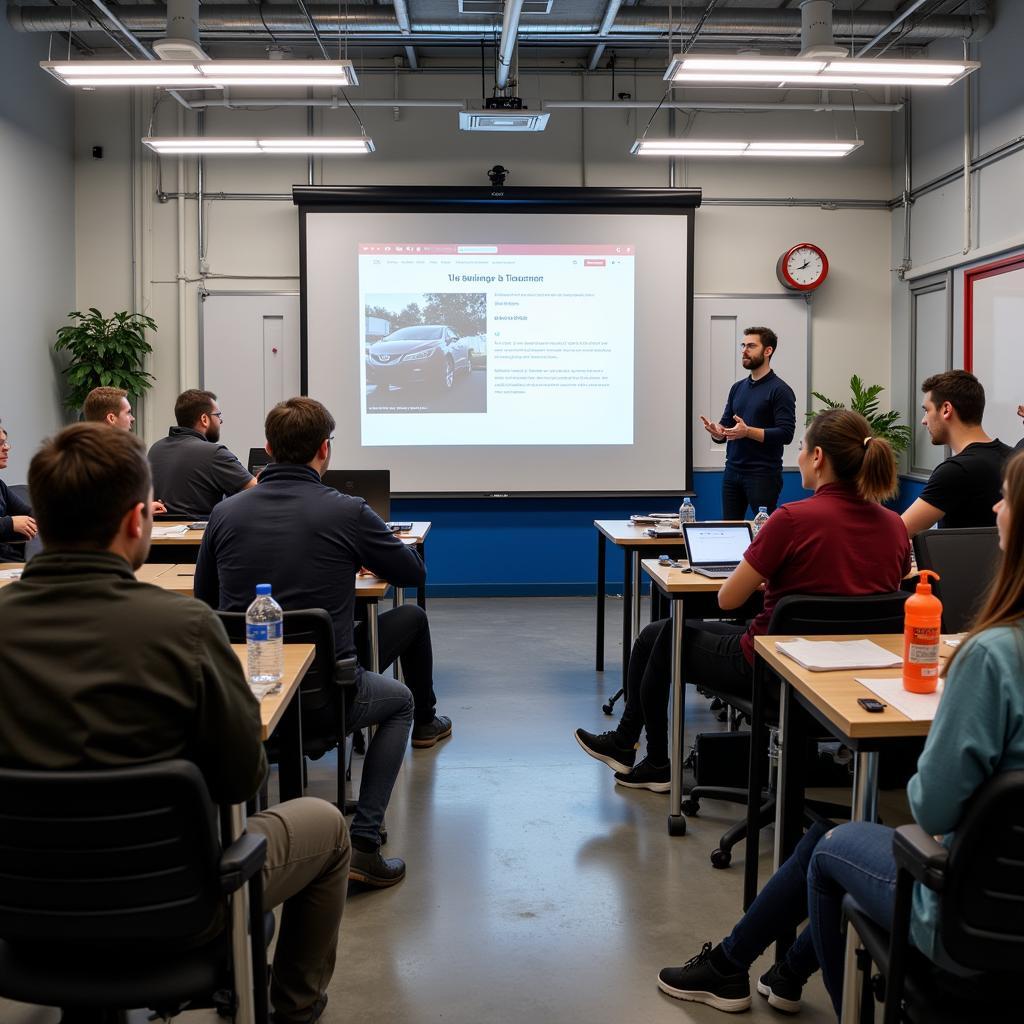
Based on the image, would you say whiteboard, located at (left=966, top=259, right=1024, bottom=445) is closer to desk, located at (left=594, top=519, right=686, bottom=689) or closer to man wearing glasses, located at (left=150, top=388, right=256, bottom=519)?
desk, located at (left=594, top=519, right=686, bottom=689)

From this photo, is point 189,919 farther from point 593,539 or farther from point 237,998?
point 593,539

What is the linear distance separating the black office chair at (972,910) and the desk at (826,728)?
26cm

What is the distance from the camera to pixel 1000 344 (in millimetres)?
5992

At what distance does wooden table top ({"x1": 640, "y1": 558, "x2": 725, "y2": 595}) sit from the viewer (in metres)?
3.20

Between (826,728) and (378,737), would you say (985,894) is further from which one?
(378,737)

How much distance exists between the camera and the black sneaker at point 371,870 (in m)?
2.79

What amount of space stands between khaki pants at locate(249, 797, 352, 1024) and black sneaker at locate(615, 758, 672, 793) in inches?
68.5

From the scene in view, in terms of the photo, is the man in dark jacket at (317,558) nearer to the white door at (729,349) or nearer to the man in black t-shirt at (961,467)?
the man in black t-shirt at (961,467)

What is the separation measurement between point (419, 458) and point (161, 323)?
2148 millimetres

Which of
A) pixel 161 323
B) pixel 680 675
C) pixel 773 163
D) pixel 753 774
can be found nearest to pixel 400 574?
pixel 680 675

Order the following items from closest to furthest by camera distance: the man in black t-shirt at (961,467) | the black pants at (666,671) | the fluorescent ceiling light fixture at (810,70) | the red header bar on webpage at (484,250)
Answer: the black pants at (666,671), the man in black t-shirt at (961,467), the fluorescent ceiling light fixture at (810,70), the red header bar on webpage at (484,250)

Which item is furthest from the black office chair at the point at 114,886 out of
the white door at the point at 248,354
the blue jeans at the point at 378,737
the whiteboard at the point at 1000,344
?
the white door at the point at 248,354

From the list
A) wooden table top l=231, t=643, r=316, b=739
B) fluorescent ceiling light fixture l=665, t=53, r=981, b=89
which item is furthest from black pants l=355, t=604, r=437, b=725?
fluorescent ceiling light fixture l=665, t=53, r=981, b=89

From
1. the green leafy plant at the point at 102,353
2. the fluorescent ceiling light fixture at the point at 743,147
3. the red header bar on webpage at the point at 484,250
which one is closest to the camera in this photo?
the fluorescent ceiling light fixture at the point at 743,147
